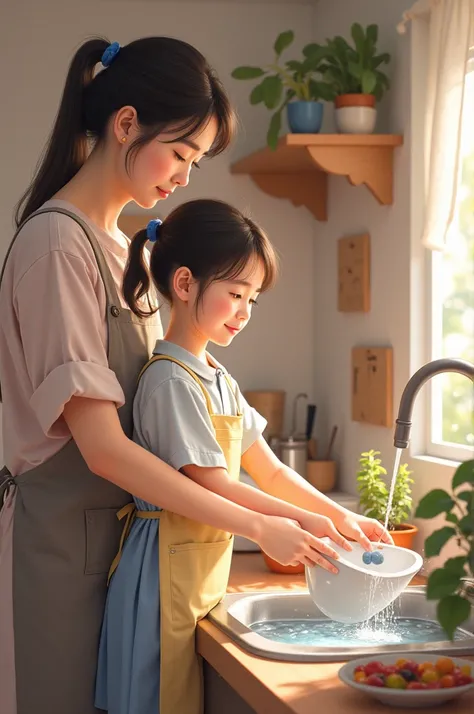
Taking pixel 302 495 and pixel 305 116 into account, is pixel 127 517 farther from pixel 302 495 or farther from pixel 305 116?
pixel 305 116

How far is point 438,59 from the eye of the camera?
2254 mm

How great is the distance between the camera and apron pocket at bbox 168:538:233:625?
5.35 feet

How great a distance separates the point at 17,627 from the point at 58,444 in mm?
275

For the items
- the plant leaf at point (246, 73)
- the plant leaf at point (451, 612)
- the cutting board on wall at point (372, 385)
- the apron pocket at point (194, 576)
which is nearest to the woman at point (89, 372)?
the apron pocket at point (194, 576)

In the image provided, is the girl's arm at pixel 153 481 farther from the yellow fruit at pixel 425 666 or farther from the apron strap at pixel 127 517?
the yellow fruit at pixel 425 666

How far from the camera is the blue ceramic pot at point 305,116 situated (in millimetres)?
2711

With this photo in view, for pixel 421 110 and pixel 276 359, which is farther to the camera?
pixel 276 359

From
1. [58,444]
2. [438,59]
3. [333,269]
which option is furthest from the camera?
[333,269]

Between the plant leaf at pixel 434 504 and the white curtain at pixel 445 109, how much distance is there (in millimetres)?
1204

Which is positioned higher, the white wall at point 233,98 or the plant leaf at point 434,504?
the white wall at point 233,98

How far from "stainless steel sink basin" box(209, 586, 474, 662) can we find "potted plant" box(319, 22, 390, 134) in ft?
3.78

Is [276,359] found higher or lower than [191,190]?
lower

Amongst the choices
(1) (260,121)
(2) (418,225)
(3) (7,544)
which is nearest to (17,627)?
(3) (7,544)

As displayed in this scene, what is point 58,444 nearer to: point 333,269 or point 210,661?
point 210,661
